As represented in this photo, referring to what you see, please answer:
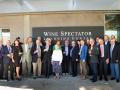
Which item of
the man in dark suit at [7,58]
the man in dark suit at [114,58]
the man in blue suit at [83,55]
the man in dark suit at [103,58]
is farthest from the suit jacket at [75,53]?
the man in dark suit at [7,58]

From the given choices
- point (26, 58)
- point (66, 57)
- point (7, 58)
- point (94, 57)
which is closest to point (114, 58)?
point (94, 57)

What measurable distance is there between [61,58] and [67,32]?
2.77 metres

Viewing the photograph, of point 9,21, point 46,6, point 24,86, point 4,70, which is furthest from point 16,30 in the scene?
point 24,86

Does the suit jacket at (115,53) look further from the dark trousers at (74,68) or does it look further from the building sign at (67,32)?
the building sign at (67,32)

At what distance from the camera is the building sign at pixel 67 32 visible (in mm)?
19484

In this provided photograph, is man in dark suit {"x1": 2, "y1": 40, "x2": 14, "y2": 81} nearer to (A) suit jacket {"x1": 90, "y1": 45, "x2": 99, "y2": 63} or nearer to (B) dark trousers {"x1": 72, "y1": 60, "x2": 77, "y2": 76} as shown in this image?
(B) dark trousers {"x1": 72, "y1": 60, "x2": 77, "y2": 76}

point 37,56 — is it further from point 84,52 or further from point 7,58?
point 84,52

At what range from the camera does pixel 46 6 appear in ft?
63.0

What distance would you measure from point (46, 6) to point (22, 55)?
3066 mm

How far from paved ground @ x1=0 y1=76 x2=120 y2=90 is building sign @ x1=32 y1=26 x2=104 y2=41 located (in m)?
2.93

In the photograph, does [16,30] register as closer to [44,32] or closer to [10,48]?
[44,32]

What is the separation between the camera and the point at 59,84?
52.1 ft

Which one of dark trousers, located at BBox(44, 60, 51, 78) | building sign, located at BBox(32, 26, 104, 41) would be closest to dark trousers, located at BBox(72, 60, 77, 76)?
dark trousers, located at BBox(44, 60, 51, 78)

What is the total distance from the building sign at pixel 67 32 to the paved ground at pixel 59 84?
2.93 m
